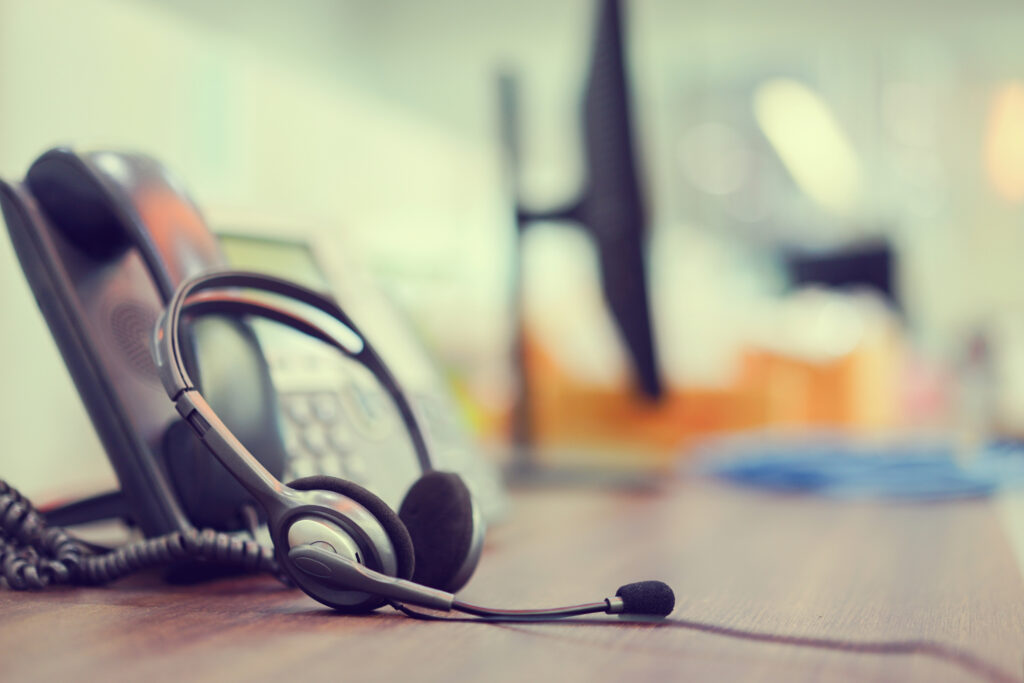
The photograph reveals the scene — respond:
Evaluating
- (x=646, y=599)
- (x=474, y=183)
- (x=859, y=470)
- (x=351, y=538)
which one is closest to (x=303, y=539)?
(x=351, y=538)

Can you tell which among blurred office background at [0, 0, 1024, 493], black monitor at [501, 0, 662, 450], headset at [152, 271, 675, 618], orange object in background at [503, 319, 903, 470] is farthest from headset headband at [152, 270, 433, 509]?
orange object in background at [503, 319, 903, 470]

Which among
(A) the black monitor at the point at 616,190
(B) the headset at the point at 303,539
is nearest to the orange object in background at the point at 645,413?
(A) the black monitor at the point at 616,190

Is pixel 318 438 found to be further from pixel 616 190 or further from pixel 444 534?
pixel 616 190

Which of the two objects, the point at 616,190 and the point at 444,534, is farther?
the point at 616,190

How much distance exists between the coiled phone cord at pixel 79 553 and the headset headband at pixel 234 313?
0.19ft

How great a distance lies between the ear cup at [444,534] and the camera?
37cm

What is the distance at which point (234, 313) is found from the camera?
0.45 metres

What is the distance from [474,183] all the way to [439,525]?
914mm

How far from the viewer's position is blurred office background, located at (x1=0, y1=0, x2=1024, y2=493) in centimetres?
67

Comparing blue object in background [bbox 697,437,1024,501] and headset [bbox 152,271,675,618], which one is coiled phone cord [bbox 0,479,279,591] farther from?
blue object in background [bbox 697,437,1024,501]

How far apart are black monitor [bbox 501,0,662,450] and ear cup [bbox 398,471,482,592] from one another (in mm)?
484

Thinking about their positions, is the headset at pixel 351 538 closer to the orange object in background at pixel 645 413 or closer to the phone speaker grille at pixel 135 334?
the phone speaker grille at pixel 135 334

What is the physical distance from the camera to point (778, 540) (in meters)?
0.57

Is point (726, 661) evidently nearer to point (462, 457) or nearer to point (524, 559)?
point (524, 559)
